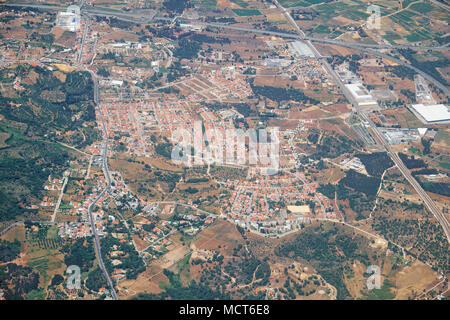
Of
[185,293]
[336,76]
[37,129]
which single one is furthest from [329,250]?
[336,76]

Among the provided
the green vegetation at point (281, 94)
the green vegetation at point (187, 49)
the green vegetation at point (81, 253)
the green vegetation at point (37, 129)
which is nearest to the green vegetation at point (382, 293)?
the green vegetation at point (81, 253)

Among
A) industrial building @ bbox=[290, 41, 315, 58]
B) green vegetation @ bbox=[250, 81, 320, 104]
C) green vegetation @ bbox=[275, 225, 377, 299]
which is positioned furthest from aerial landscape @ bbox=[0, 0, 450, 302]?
industrial building @ bbox=[290, 41, 315, 58]

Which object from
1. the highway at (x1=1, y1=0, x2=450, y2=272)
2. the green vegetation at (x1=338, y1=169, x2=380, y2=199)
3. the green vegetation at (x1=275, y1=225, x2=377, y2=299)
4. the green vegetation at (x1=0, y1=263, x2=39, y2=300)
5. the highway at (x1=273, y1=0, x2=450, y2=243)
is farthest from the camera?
the green vegetation at (x1=338, y1=169, x2=380, y2=199)

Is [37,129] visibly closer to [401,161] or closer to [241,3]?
[401,161]

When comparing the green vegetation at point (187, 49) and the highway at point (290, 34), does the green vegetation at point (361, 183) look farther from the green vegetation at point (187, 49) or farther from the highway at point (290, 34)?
the green vegetation at point (187, 49)

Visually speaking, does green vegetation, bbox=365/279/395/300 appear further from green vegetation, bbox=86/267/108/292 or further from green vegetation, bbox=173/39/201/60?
green vegetation, bbox=173/39/201/60

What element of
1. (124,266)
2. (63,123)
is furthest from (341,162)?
(63,123)
